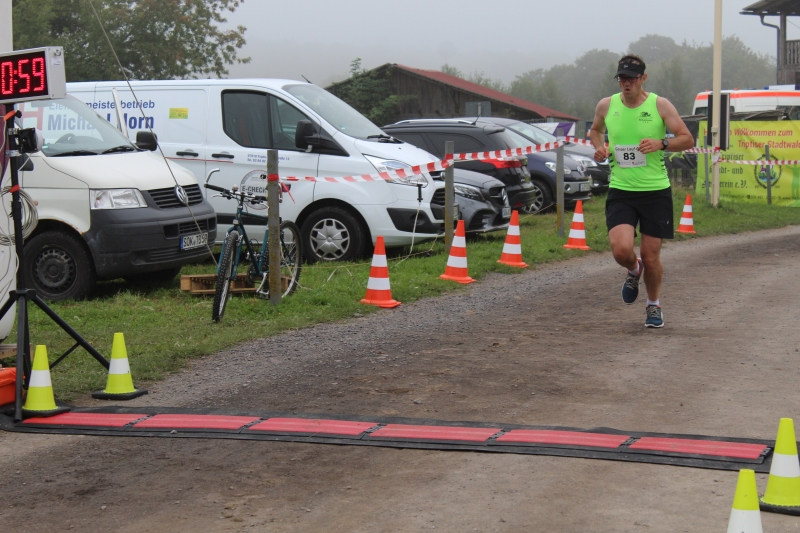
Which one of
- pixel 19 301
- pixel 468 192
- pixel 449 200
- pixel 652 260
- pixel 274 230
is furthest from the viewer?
pixel 468 192

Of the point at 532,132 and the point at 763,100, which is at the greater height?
the point at 763,100

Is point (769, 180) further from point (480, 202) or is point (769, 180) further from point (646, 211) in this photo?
point (646, 211)

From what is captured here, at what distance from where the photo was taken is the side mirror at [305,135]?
38.0 feet

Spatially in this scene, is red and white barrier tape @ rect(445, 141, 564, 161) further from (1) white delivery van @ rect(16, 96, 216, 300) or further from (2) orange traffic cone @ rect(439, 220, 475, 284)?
(1) white delivery van @ rect(16, 96, 216, 300)

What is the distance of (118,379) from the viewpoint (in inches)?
251

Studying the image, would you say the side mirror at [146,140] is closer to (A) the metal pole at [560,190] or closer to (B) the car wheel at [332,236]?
(B) the car wheel at [332,236]

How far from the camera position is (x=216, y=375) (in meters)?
6.93

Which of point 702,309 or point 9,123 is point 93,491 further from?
point 702,309

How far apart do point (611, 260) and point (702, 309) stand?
4059mm

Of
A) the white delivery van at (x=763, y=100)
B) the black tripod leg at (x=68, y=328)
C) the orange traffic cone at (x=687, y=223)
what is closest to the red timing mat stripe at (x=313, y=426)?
the black tripod leg at (x=68, y=328)

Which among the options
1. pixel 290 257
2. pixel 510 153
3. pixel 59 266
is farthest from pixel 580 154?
pixel 59 266

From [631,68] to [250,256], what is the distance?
12.9ft

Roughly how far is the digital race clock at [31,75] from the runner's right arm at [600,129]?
4368 mm

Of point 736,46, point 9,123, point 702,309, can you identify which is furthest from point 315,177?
point 736,46
